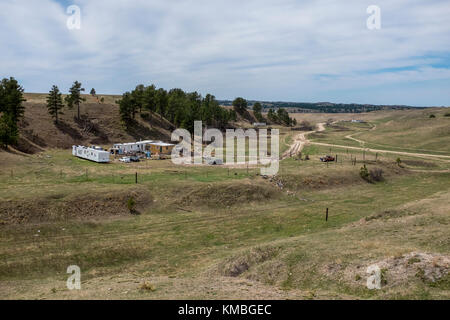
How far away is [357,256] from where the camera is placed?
1769 centimetres

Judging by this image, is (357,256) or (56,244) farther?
(56,244)

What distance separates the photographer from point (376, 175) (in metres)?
52.2

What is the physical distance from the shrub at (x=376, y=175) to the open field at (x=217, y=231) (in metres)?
0.99

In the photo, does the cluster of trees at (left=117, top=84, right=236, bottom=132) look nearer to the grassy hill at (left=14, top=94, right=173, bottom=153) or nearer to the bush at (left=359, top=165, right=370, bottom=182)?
the grassy hill at (left=14, top=94, right=173, bottom=153)

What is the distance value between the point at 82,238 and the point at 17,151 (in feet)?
131

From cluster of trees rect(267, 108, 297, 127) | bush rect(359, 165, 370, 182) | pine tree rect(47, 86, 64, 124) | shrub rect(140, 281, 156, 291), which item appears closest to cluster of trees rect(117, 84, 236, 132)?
pine tree rect(47, 86, 64, 124)

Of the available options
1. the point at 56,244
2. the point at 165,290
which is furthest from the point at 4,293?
the point at 165,290

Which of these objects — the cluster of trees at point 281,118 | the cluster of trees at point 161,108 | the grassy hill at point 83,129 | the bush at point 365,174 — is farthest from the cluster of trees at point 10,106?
the cluster of trees at point 281,118

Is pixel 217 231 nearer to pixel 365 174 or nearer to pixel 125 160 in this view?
pixel 365 174

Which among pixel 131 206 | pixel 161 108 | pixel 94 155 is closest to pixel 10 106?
pixel 94 155

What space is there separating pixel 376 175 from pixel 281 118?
3829 inches

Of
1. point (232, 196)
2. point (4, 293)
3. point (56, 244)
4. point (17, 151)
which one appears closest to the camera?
point (4, 293)

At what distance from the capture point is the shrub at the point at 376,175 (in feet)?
169
